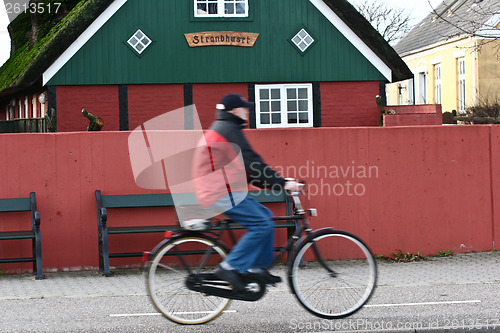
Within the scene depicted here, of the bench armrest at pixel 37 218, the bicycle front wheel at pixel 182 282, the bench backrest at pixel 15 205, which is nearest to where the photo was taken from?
the bicycle front wheel at pixel 182 282

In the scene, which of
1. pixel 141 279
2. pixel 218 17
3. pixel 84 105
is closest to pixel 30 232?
pixel 141 279

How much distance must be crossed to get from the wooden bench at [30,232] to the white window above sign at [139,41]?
1079 cm

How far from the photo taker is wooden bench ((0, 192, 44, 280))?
9.09 metres

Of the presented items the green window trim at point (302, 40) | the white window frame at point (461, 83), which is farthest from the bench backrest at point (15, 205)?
the white window frame at point (461, 83)

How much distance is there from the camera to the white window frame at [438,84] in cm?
3500

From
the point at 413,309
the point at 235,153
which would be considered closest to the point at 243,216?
the point at 235,153

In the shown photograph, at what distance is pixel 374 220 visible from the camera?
10102mm

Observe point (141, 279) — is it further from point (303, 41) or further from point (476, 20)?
point (476, 20)

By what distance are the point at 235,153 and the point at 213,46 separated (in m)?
14.4

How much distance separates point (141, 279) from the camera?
352 inches

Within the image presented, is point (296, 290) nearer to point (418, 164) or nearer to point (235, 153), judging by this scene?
point (235, 153)

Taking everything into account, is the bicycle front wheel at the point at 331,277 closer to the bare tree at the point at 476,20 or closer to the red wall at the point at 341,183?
the red wall at the point at 341,183

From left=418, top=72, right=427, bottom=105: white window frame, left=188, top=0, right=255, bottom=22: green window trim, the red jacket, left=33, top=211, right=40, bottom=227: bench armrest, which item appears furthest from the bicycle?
left=418, top=72, right=427, bottom=105: white window frame

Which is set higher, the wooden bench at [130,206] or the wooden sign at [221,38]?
the wooden sign at [221,38]
